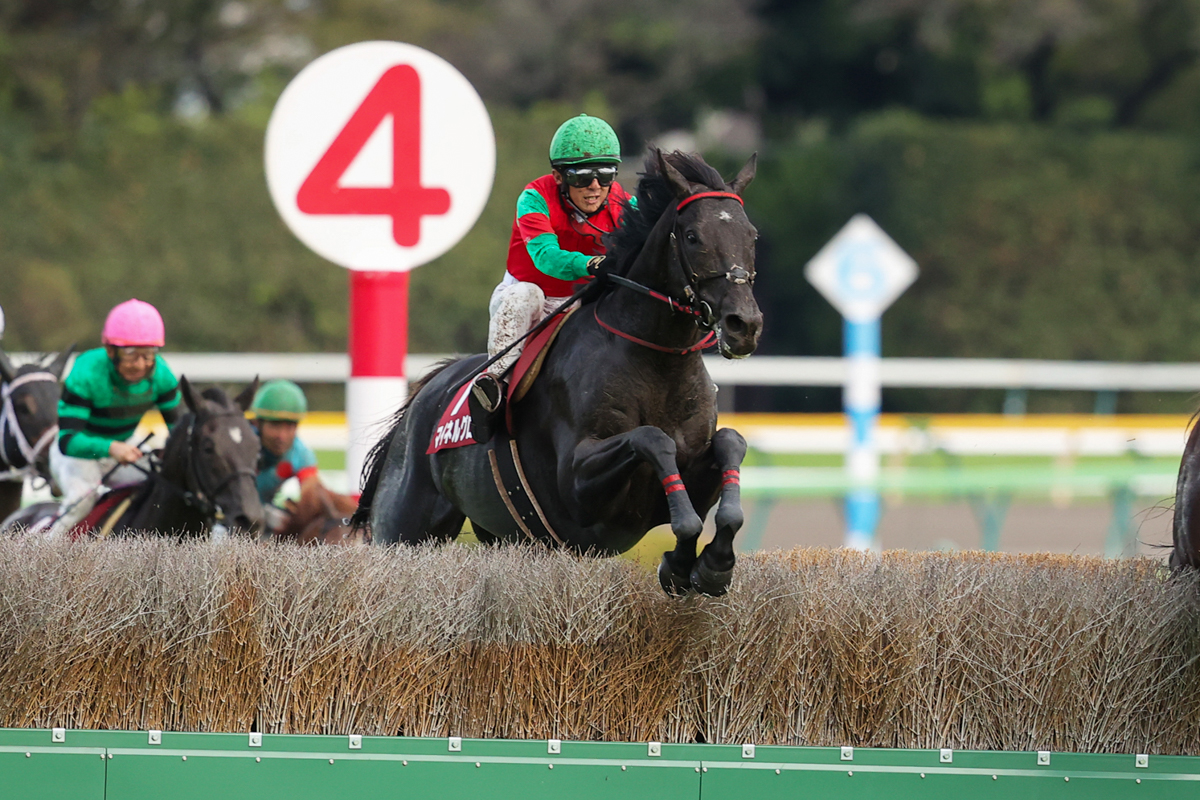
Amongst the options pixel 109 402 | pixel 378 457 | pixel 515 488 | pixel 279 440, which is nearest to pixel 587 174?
pixel 515 488

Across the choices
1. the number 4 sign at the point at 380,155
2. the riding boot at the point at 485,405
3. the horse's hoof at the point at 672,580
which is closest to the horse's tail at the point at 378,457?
the number 4 sign at the point at 380,155

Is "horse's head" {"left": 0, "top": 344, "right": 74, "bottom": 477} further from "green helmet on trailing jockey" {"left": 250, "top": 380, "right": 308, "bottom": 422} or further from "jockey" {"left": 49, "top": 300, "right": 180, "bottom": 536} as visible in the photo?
"green helmet on trailing jockey" {"left": 250, "top": 380, "right": 308, "bottom": 422}

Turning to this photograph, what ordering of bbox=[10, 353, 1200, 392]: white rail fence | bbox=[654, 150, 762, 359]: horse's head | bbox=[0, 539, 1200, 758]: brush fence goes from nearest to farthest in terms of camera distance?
bbox=[0, 539, 1200, 758]: brush fence
bbox=[654, 150, 762, 359]: horse's head
bbox=[10, 353, 1200, 392]: white rail fence

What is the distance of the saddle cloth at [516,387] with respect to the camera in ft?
17.6

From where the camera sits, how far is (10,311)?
17484 millimetres

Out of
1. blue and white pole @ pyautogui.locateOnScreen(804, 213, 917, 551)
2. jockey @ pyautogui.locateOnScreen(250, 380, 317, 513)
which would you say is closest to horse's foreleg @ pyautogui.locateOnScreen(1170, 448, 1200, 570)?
jockey @ pyautogui.locateOnScreen(250, 380, 317, 513)

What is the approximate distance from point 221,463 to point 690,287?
2941 mm

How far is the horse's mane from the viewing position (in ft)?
16.3

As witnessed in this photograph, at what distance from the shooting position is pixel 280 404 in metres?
8.44

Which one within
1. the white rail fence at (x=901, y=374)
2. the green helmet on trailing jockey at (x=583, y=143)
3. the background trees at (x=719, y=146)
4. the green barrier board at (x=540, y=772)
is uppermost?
the background trees at (x=719, y=146)

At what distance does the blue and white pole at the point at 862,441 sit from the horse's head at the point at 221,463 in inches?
160

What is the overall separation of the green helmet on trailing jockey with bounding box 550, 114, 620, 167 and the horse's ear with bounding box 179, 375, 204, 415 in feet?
8.23

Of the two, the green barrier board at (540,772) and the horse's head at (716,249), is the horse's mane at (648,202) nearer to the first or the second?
the horse's head at (716,249)

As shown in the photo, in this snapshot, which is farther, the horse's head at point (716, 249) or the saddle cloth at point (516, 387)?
the saddle cloth at point (516, 387)
